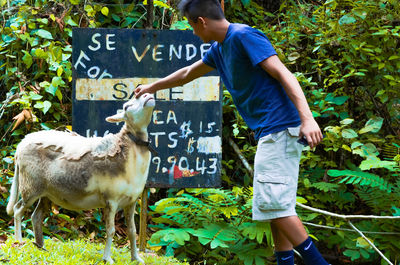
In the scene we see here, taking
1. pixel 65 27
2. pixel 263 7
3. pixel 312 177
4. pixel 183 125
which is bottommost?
pixel 312 177

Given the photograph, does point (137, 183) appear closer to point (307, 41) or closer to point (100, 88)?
point (100, 88)

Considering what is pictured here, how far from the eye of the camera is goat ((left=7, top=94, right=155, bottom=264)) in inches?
124

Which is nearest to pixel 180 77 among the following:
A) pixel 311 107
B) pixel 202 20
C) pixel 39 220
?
pixel 202 20

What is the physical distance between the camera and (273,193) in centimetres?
276

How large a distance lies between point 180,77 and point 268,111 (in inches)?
34.0

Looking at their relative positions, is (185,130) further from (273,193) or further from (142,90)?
(273,193)

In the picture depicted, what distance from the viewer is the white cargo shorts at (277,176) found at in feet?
9.08

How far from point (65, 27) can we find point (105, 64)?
6.36 feet

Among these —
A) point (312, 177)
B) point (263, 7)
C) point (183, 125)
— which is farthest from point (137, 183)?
point (263, 7)

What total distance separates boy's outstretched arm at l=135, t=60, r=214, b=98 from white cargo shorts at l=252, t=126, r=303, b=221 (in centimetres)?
81

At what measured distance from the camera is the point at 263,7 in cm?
690

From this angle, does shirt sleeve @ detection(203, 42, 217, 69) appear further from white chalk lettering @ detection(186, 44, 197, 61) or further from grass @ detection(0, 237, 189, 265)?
grass @ detection(0, 237, 189, 265)

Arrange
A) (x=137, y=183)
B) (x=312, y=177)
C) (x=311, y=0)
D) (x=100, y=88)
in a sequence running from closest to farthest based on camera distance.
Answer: (x=137, y=183) < (x=100, y=88) < (x=312, y=177) < (x=311, y=0)

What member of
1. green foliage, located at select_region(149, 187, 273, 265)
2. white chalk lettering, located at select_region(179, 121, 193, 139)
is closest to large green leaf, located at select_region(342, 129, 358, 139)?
green foliage, located at select_region(149, 187, 273, 265)
